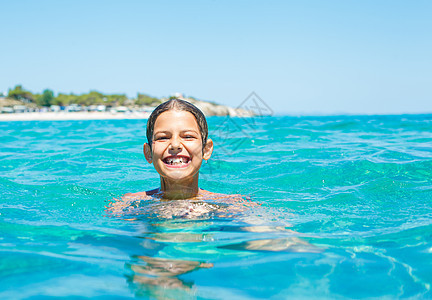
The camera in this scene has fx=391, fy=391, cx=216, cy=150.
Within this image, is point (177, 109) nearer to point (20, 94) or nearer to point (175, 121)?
point (175, 121)

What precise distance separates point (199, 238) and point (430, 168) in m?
4.74

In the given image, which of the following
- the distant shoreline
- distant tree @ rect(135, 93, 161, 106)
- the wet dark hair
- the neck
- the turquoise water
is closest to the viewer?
the turquoise water

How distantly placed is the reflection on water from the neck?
0.34ft

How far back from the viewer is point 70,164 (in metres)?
7.48

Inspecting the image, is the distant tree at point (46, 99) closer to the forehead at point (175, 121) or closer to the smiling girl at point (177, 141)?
the smiling girl at point (177, 141)

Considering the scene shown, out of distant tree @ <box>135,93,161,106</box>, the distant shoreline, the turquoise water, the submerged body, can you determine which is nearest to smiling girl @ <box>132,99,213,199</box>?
the submerged body

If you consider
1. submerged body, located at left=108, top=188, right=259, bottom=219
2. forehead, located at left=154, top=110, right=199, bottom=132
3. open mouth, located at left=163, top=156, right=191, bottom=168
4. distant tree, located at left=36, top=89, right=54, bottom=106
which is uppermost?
distant tree, located at left=36, top=89, right=54, bottom=106

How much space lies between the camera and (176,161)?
11.2ft

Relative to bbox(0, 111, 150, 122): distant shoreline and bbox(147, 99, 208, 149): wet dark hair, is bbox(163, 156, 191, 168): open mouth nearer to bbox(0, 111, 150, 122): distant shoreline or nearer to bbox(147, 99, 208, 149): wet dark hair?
bbox(147, 99, 208, 149): wet dark hair

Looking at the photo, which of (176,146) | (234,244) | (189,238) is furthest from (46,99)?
(234,244)

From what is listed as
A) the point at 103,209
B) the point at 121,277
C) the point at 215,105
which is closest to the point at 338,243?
the point at 121,277

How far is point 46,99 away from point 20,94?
194 inches

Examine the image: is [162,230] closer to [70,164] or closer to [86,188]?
[86,188]

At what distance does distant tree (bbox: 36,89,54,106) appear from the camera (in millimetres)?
78875
